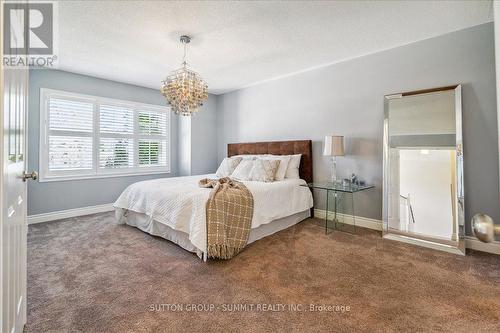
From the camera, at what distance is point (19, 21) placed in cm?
113

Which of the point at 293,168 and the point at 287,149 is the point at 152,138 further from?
the point at 293,168

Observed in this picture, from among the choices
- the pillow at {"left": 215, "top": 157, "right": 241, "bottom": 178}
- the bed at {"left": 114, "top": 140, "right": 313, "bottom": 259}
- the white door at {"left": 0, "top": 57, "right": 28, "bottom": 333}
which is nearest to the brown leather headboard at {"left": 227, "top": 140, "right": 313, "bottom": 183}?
the bed at {"left": 114, "top": 140, "right": 313, "bottom": 259}

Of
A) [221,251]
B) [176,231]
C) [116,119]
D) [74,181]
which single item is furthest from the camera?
[116,119]

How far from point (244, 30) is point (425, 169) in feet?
9.14

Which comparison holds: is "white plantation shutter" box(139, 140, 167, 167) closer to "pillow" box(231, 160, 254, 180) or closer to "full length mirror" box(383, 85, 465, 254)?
"pillow" box(231, 160, 254, 180)

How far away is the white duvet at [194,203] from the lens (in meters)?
2.48

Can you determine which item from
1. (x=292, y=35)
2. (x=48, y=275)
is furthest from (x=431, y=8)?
(x=48, y=275)

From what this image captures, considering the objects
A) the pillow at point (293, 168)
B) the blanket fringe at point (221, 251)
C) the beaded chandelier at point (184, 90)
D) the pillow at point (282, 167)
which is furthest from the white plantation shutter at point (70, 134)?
the pillow at point (293, 168)

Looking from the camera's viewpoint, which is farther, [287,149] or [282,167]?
[287,149]

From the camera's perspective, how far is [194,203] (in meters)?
2.55

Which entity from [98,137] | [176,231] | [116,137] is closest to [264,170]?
[176,231]

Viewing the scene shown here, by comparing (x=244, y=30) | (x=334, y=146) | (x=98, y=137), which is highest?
(x=244, y=30)

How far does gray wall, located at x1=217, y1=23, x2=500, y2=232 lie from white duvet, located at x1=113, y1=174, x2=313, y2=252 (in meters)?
0.76

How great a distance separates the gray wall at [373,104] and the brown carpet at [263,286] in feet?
3.03
